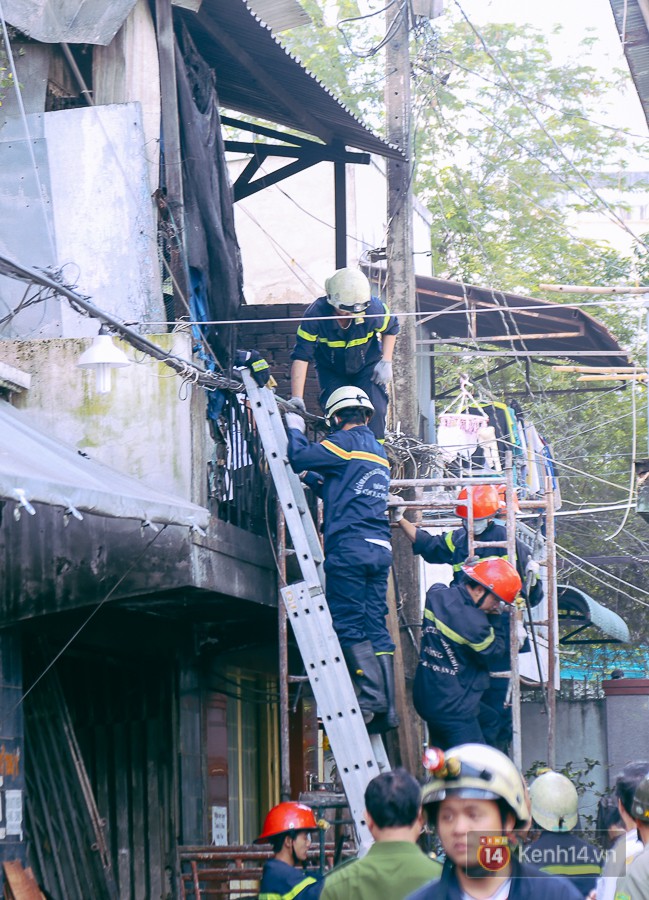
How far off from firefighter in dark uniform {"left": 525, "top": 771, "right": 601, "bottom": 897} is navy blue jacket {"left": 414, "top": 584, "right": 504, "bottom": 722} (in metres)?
2.82

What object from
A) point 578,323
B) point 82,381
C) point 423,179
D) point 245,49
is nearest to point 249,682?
point 82,381

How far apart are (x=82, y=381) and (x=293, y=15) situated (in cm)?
466

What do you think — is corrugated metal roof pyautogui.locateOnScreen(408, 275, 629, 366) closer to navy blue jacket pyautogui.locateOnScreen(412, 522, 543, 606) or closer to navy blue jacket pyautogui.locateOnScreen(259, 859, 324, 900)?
navy blue jacket pyautogui.locateOnScreen(412, 522, 543, 606)

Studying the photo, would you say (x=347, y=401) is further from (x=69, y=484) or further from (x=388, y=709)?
(x=69, y=484)

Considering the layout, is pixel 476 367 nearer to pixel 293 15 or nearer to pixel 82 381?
pixel 293 15

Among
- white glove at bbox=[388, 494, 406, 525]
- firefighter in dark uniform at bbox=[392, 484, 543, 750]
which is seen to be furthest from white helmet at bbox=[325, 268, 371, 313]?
firefighter in dark uniform at bbox=[392, 484, 543, 750]

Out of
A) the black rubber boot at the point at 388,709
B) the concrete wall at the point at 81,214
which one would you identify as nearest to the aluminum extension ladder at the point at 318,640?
the black rubber boot at the point at 388,709

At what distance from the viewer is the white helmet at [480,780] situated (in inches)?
152

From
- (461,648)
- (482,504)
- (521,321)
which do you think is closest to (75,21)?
(482,504)

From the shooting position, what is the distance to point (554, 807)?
20.1ft

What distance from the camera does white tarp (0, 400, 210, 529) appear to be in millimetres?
5996

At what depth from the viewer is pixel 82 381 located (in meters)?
9.40

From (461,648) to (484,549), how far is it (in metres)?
1.34

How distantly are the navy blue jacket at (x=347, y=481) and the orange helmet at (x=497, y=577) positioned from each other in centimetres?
69
